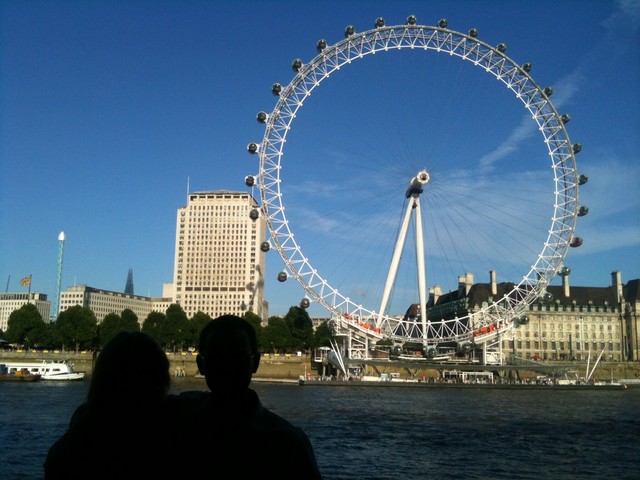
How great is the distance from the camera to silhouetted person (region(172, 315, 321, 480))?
3178 millimetres

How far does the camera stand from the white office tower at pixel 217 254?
179375mm

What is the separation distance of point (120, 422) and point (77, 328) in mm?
106672

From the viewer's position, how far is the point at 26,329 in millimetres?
104188

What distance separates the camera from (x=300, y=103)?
67.7 metres

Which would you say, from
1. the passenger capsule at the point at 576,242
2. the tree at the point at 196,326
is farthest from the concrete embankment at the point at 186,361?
the passenger capsule at the point at 576,242

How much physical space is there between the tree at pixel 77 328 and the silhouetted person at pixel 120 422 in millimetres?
105750

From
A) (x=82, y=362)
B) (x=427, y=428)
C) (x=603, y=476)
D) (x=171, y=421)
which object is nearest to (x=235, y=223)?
(x=82, y=362)

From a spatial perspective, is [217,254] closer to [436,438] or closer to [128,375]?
[436,438]

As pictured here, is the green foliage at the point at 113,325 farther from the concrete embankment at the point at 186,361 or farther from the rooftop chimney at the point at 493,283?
the rooftop chimney at the point at 493,283

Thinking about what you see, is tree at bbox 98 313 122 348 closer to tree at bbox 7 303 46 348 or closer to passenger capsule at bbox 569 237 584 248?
tree at bbox 7 303 46 348

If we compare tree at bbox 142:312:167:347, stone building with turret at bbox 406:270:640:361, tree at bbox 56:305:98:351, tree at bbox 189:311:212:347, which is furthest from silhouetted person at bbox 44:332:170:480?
stone building with turret at bbox 406:270:640:361

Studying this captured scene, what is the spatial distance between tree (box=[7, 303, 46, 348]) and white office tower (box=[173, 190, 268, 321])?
241 feet

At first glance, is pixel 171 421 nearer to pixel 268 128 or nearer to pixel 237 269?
pixel 268 128

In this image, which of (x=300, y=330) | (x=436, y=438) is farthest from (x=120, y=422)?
(x=300, y=330)
